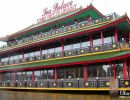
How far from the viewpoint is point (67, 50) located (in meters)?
33.0

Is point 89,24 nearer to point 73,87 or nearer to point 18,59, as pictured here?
point 73,87

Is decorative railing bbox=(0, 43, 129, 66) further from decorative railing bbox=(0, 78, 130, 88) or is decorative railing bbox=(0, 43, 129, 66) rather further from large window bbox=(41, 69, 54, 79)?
decorative railing bbox=(0, 78, 130, 88)

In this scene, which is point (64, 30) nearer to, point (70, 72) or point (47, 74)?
point (70, 72)

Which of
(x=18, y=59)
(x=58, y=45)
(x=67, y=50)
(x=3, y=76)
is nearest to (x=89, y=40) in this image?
(x=67, y=50)

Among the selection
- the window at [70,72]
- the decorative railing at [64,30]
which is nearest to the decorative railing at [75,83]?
the window at [70,72]

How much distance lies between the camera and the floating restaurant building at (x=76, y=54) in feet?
85.6

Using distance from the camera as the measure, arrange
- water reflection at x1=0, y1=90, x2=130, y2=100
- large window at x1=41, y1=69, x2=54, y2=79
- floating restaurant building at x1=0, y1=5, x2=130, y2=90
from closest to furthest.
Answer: water reflection at x1=0, y1=90, x2=130, y2=100 → floating restaurant building at x1=0, y1=5, x2=130, y2=90 → large window at x1=41, y1=69, x2=54, y2=79

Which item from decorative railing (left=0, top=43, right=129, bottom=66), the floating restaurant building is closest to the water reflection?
the floating restaurant building

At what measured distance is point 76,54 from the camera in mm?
30453

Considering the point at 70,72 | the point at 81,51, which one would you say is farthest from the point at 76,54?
the point at 70,72

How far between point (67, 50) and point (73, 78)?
4.47 metres

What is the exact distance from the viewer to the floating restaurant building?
2610 centimetres

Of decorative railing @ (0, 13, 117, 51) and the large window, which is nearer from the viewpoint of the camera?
decorative railing @ (0, 13, 117, 51)

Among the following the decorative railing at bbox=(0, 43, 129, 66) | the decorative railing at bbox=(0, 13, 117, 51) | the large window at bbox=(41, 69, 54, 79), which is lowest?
the large window at bbox=(41, 69, 54, 79)
